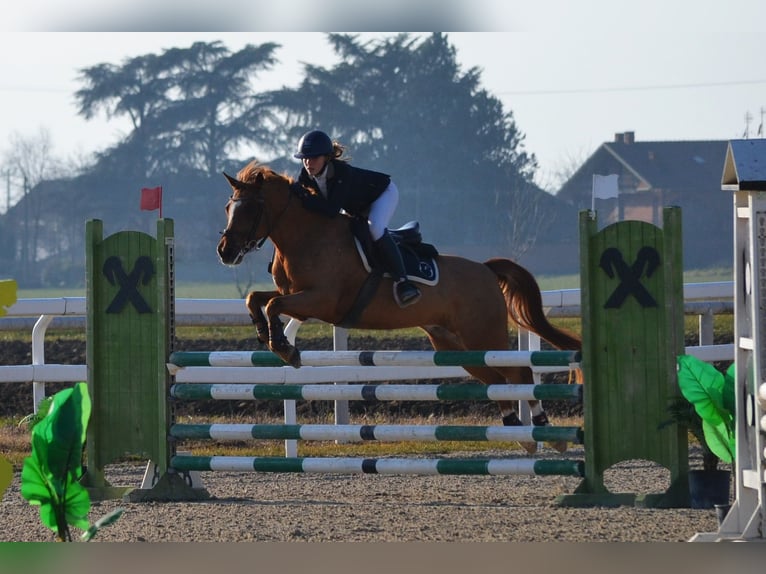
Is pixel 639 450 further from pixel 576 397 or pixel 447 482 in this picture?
pixel 447 482

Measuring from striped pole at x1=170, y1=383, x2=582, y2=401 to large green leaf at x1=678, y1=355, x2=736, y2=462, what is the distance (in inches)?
27.6

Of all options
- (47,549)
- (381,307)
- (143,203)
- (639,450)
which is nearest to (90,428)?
(143,203)

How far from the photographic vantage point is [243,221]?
19.3 ft

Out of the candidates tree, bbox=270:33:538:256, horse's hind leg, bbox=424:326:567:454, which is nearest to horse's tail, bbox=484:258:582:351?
horse's hind leg, bbox=424:326:567:454

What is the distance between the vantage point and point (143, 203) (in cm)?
620

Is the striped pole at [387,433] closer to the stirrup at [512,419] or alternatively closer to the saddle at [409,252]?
the stirrup at [512,419]

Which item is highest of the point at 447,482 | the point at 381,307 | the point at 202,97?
the point at 202,97

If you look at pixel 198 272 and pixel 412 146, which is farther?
pixel 412 146

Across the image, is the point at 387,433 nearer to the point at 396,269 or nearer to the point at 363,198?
the point at 396,269

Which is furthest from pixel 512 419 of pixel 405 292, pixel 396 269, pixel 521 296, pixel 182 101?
pixel 182 101

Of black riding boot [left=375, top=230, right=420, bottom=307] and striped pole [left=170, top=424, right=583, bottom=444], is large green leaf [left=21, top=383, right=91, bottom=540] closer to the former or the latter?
striped pole [left=170, top=424, right=583, bottom=444]

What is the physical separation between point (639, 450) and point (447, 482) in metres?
1.33

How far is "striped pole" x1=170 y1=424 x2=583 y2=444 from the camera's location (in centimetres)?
542

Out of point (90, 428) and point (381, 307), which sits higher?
point (381, 307)
